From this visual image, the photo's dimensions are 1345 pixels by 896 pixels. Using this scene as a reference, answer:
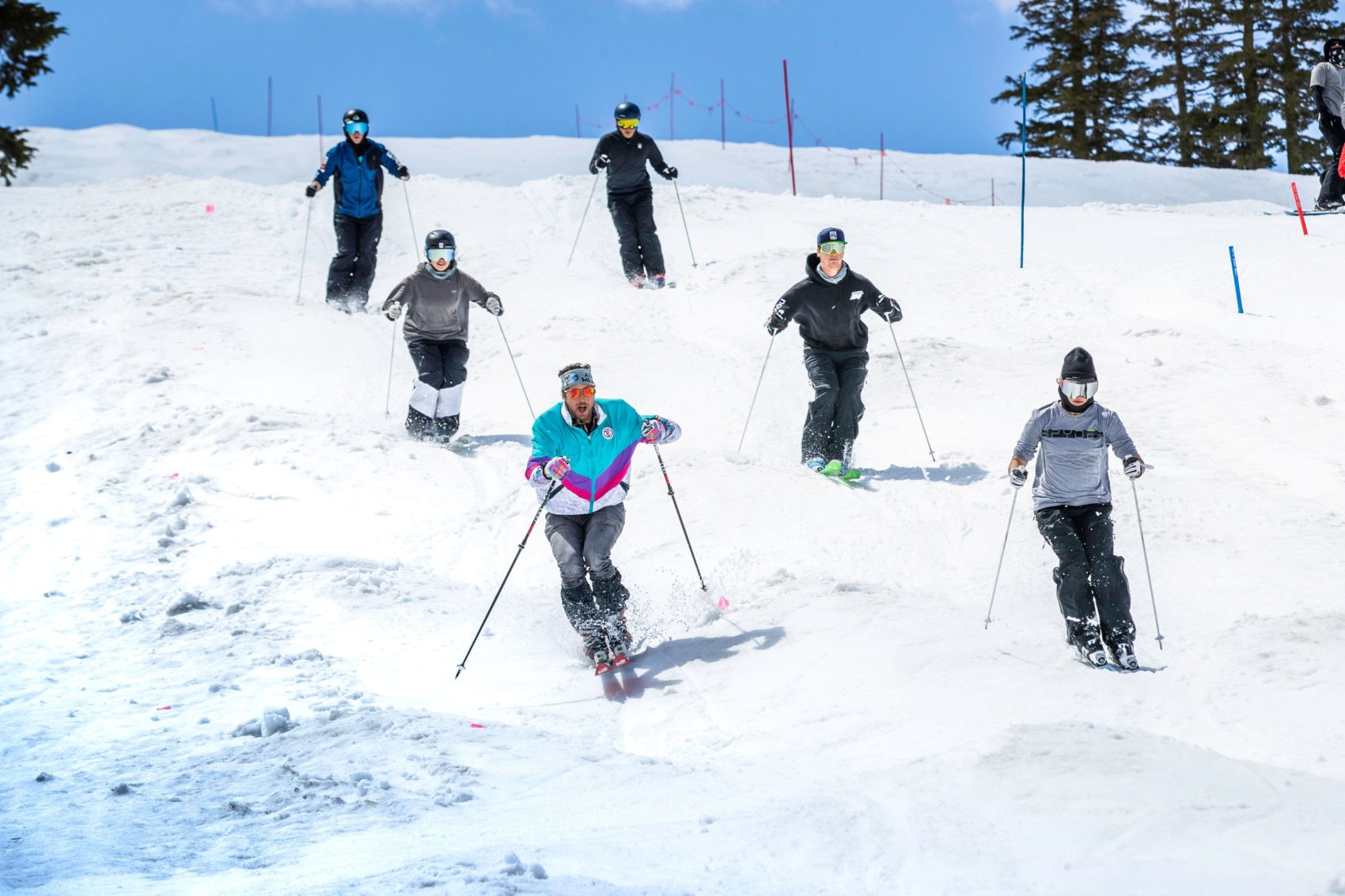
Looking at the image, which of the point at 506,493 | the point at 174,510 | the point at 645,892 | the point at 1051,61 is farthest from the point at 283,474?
the point at 1051,61

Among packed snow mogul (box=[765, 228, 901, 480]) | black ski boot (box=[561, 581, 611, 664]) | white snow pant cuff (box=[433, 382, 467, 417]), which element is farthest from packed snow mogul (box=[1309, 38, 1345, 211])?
black ski boot (box=[561, 581, 611, 664])

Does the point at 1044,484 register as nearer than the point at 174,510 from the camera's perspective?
Yes

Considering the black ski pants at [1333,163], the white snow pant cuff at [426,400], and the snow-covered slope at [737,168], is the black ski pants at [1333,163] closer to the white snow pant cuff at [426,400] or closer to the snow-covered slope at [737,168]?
the snow-covered slope at [737,168]

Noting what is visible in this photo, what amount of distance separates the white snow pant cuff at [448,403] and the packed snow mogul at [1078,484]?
5.42m

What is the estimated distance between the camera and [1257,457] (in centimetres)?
905

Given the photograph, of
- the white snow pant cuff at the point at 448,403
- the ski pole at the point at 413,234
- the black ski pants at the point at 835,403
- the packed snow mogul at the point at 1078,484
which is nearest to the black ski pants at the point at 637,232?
the ski pole at the point at 413,234

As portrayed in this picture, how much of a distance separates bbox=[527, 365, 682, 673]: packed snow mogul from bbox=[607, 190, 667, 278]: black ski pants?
Answer: 8872 mm

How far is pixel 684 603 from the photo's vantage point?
280 inches

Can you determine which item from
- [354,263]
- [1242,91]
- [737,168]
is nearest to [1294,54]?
[1242,91]

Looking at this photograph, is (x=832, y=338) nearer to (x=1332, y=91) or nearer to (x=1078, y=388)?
(x=1078, y=388)

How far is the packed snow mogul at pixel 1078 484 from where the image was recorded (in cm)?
641

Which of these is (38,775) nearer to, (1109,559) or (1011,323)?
(1109,559)

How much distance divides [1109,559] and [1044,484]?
57cm

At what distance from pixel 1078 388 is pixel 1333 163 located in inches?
401
